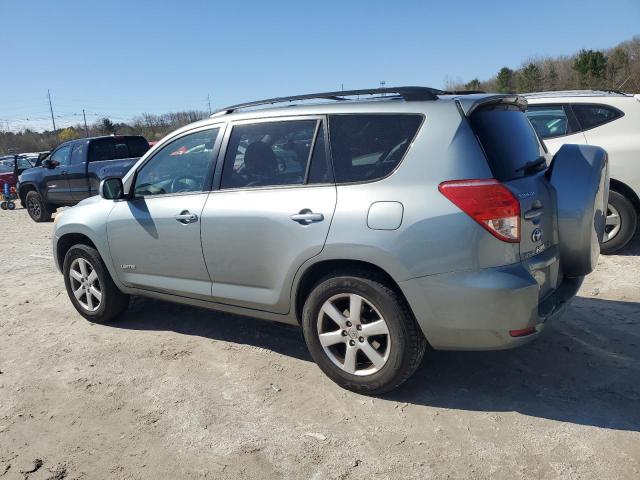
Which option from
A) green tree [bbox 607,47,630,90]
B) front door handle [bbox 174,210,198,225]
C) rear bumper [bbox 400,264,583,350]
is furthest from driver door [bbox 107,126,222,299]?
green tree [bbox 607,47,630,90]

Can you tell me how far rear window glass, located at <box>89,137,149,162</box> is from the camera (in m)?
11.8

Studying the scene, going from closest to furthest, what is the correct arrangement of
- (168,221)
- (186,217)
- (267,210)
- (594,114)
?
1. (267,210)
2. (186,217)
3. (168,221)
4. (594,114)

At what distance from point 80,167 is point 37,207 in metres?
2.51

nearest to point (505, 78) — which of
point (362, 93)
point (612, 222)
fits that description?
point (612, 222)

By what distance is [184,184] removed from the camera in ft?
13.6

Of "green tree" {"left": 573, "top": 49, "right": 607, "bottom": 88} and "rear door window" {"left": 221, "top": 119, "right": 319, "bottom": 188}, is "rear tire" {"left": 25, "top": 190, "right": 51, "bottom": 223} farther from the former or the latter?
"green tree" {"left": 573, "top": 49, "right": 607, "bottom": 88}

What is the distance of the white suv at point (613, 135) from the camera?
5887mm

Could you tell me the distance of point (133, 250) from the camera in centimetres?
441

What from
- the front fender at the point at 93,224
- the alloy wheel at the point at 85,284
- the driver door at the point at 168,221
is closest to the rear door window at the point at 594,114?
the driver door at the point at 168,221

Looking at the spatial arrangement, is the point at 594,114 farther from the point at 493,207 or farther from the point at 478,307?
the point at 478,307

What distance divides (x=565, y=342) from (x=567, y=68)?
42388 millimetres

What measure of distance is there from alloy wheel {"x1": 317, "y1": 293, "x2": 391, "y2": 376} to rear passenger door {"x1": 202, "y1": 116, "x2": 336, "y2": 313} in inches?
12.9

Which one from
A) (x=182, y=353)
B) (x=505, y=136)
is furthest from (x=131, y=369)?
(x=505, y=136)

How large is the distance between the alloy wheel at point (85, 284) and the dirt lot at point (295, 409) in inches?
12.6
